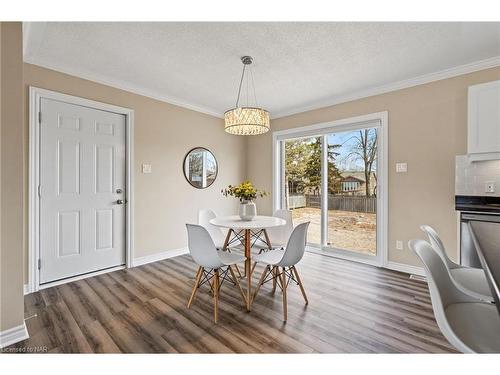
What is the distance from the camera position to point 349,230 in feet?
12.1

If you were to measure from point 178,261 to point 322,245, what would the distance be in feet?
7.47

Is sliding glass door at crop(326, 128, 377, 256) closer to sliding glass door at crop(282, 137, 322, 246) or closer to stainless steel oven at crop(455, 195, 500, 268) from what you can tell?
sliding glass door at crop(282, 137, 322, 246)

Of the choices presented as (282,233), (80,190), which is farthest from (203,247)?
(80,190)

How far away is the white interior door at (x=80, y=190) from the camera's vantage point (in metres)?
2.60

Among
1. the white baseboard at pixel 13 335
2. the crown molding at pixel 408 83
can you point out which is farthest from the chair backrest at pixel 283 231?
the white baseboard at pixel 13 335

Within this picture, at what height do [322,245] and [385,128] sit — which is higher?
[385,128]

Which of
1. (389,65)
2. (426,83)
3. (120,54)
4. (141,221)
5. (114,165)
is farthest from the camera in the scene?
(141,221)

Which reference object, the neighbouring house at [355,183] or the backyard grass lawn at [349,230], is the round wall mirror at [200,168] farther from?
the neighbouring house at [355,183]

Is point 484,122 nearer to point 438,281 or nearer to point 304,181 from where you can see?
point 438,281

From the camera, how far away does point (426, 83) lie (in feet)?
9.52

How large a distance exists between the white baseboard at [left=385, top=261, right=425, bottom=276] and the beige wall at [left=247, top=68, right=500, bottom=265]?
0.05 meters
